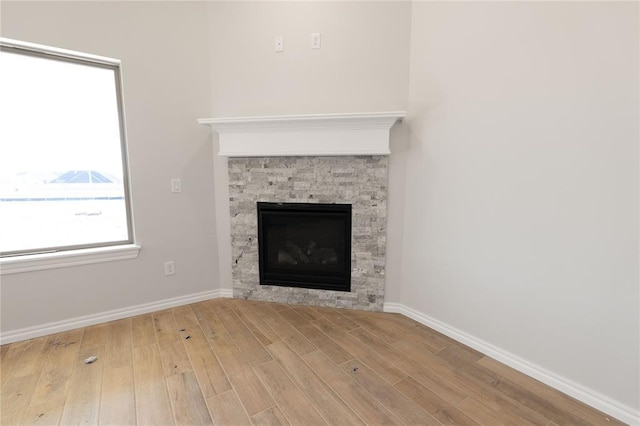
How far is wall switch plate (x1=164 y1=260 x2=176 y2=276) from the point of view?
8.53ft

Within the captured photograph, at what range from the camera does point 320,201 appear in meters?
2.56

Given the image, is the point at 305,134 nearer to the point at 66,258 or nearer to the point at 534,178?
the point at 534,178

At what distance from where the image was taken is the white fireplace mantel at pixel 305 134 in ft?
7.40

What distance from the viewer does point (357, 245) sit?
8.40 ft

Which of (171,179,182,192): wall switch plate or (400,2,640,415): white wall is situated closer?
(400,2,640,415): white wall

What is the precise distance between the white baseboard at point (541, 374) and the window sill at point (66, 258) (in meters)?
2.48

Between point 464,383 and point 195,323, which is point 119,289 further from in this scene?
point 464,383

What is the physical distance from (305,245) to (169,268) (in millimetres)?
1238

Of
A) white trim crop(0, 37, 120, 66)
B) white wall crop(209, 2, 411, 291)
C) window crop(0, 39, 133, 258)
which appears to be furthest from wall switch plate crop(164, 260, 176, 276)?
white trim crop(0, 37, 120, 66)

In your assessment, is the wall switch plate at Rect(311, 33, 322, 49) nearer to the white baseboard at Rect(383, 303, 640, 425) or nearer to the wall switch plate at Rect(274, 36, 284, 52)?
the wall switch plate at Rect(274, 36, 284, 52)

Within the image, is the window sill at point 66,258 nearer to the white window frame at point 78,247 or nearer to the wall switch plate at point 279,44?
the white window frame at point 78,247

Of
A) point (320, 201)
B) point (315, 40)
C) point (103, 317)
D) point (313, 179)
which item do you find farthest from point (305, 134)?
point (103, 317)

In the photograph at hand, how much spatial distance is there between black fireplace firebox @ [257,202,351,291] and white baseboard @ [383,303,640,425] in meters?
0.80

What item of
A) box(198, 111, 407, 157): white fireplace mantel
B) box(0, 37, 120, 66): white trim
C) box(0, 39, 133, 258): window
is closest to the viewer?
box(0, 37, 120, 66): white trim
